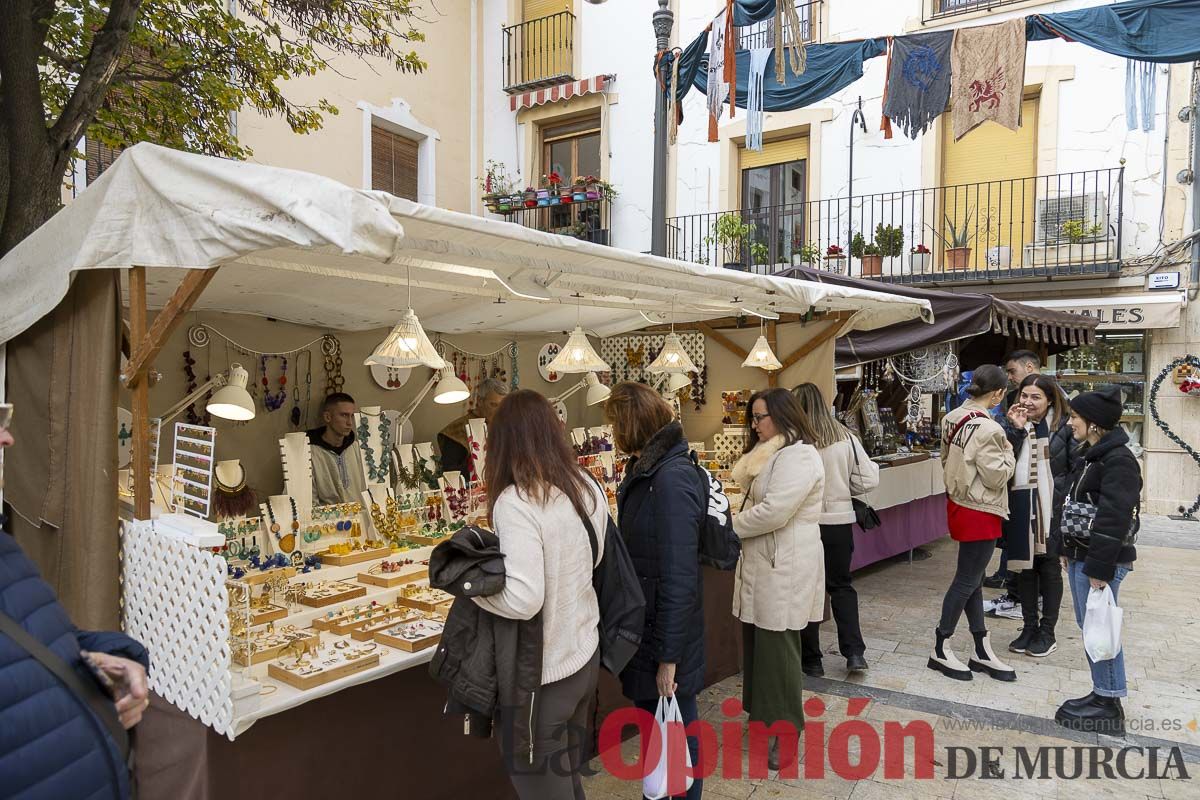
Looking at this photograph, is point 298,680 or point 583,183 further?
point 583,183

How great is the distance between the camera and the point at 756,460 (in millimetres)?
3309

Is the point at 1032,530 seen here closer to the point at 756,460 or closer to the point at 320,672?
the point at 756,460

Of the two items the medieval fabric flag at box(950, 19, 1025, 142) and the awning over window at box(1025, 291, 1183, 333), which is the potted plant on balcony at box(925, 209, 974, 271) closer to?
the awning over window at box(1025, 291, 1183, 333)

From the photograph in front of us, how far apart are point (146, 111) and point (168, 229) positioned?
14.9ft

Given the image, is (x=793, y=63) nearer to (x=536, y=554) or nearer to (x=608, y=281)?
(x=608, y=281)

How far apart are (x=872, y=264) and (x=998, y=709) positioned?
284 inches

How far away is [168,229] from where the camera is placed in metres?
2.04

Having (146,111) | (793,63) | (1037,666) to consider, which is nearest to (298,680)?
(1037,666)

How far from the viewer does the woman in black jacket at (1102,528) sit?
3.16 metres

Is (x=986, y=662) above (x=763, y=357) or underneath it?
underneath

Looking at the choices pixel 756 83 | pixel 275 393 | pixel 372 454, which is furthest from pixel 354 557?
pixel 756 83

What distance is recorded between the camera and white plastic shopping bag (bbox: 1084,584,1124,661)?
320 centimetres

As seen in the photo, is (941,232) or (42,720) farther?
(941,232)

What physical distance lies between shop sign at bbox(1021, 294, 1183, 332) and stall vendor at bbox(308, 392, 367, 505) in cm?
773
